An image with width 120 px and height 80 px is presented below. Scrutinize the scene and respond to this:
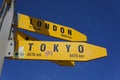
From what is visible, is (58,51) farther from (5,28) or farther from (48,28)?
(5,28)

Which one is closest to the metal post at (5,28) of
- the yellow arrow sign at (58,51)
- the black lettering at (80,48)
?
the yellow arrow sign at (58,51)

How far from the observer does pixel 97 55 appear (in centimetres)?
478

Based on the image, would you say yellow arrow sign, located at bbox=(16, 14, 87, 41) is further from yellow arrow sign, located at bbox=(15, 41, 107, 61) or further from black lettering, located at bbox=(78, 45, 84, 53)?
black lettering, located at bbox=(78, 45, 84, 53)

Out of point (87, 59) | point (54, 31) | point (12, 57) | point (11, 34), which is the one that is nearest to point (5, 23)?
point (11, 34)

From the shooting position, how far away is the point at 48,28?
217 inches

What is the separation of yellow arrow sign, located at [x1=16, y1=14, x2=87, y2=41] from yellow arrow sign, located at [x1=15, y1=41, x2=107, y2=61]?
0.43 metres

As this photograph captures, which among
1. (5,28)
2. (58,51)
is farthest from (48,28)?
(5,28)

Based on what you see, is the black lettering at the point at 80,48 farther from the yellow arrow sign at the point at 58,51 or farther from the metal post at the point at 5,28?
the metal post at the point at 5,28

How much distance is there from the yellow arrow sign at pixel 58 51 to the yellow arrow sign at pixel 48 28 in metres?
0.43

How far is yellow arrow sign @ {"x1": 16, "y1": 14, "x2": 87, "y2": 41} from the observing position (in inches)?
209

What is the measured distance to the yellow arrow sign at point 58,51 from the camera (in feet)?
15.8

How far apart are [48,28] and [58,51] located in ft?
2.47

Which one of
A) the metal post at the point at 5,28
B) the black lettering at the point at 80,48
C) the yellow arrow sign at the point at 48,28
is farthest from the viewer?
the yellow arrow sign at the point at 48,28

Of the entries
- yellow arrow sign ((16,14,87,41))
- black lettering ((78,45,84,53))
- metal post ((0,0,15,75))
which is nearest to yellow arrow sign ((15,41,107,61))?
black lettering ((78,45,84,53))
